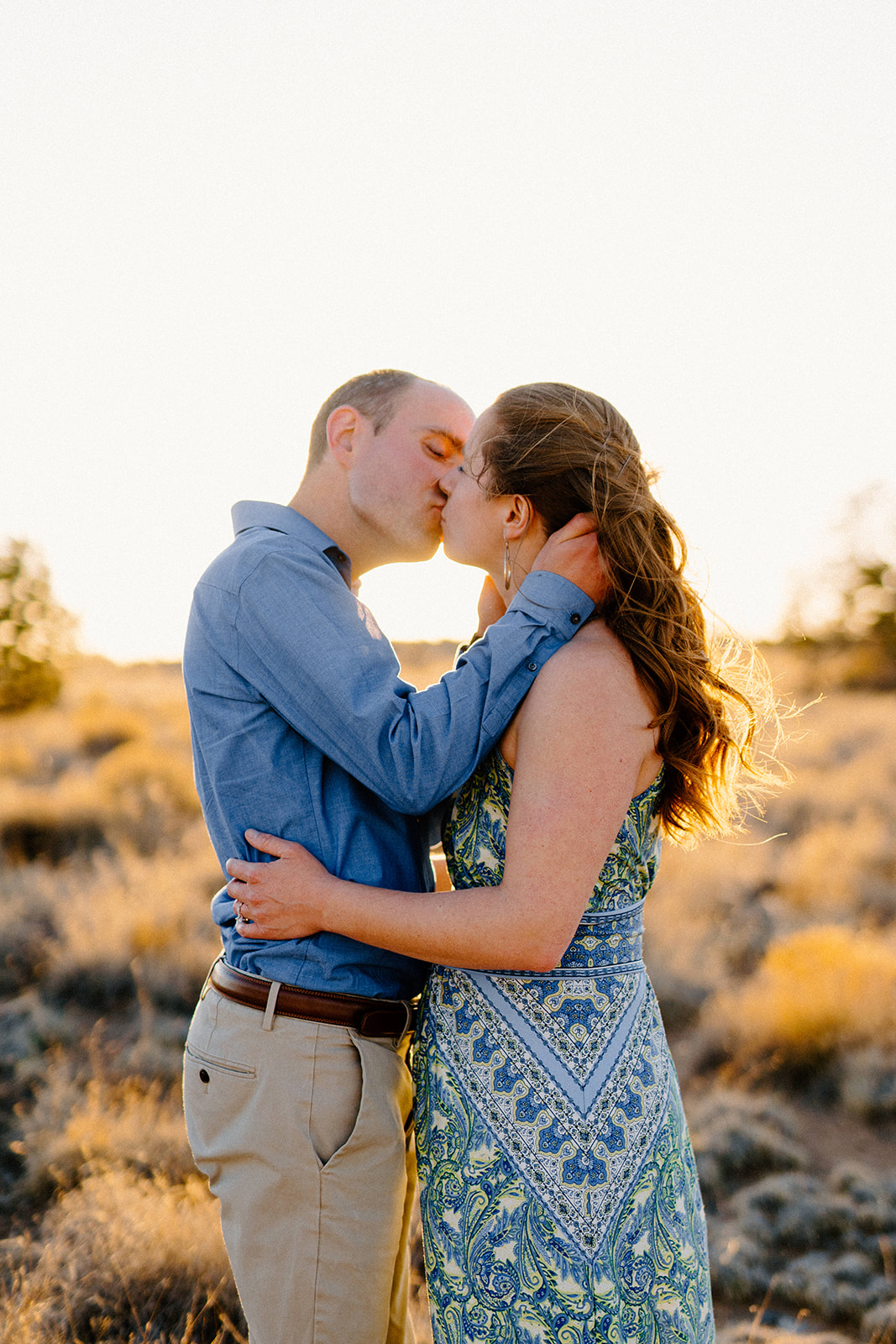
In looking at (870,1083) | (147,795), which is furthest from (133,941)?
(870,1083)

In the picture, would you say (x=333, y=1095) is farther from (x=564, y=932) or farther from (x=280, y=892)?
(x=564, y=932)

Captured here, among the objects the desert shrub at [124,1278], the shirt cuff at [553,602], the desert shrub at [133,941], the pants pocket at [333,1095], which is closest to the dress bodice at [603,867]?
the shirt cuff at [553,602]

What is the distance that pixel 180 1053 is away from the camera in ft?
18.0

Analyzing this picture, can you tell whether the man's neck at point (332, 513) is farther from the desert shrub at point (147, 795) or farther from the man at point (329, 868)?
the desert shrub at point (147, 795)

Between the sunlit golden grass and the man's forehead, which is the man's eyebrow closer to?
the man's forehead

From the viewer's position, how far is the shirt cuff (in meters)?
1.81

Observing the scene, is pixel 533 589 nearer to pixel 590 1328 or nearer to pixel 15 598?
pixel 590 1328

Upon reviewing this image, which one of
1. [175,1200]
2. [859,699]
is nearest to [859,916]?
[175,1200]

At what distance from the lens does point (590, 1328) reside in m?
1.64

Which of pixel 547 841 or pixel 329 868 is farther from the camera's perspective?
pixel 329 868

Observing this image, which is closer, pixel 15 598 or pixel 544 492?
pixel 544 492

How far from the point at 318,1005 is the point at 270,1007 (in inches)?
3.6

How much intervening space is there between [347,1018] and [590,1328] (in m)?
0.67

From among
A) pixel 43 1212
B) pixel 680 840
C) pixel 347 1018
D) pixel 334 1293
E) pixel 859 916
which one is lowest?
pixel 859 916
